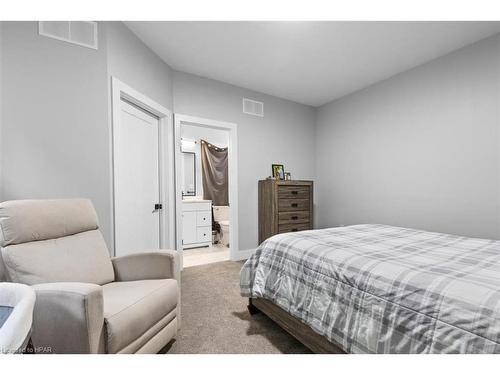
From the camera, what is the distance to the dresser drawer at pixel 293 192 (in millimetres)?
3410

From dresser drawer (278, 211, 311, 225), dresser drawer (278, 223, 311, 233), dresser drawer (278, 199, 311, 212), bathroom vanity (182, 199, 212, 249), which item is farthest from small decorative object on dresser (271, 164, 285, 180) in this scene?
bathroom vanity (182, 199, 212, 249)

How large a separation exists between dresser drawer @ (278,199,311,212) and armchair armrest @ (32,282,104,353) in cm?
261

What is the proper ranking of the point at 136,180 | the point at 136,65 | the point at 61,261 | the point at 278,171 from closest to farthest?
1. the point at 61,261
2. the point at 136,65
3. the point at 136,180
4. the point at 278,171

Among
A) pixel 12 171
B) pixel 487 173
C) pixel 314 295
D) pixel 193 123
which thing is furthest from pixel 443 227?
pixel 12 171

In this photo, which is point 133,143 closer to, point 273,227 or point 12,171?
point 12,171

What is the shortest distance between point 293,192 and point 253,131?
113 cm

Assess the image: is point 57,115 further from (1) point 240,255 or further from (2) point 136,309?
(1) point 240,255

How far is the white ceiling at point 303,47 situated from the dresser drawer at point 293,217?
1905 millimetres

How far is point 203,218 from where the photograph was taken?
4375 millimetres

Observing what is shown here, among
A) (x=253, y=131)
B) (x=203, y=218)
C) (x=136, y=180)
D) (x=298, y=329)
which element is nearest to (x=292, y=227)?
(x=253, y=131)

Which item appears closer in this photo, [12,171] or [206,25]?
[12,171]

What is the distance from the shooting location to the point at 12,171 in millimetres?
1600

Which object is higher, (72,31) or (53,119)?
(72,31)
